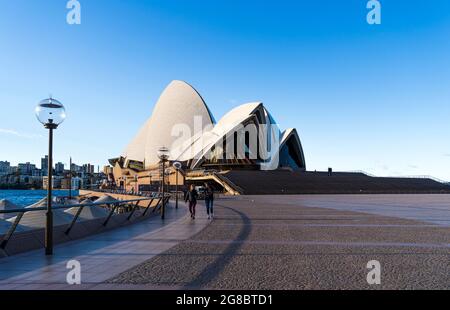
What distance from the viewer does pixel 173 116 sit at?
238 ft

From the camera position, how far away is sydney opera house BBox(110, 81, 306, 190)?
2375 inches

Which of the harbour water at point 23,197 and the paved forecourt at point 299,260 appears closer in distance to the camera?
the paved forecourt at point 299,260

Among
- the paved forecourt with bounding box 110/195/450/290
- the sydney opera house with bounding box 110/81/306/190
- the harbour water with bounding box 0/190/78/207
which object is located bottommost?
the harbour water with bounding box 0/190/78/207

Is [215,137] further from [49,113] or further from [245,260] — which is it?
[245,260]

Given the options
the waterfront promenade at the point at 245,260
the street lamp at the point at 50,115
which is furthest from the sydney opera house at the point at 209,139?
the street lamp at the point at 50,115

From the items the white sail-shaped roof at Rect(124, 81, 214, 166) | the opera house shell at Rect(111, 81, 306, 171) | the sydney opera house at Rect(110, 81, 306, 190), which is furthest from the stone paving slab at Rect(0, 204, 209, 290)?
the white sail-shaped roof at Rect(124, 81, 214, 166)

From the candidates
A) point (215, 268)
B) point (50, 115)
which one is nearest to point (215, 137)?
point (50, 115)

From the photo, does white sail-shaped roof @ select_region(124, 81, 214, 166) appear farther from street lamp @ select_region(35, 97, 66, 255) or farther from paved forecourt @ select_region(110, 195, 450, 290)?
street lamp @ select_region(35, 97, 66, 255)

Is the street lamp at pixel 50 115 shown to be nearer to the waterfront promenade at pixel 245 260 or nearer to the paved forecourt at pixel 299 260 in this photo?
the waterfront promenade at pixel 245 260

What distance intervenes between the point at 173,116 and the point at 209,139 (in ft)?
43.8

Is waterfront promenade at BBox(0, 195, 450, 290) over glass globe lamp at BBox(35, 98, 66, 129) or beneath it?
beneath

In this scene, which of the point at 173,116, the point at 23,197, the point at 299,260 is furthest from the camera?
the point at 23,197

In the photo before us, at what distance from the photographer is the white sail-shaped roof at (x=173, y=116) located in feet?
232

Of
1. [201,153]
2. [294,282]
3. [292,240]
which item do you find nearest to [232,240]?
[292,240]
